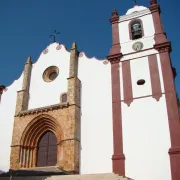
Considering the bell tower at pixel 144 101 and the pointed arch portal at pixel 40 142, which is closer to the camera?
the bell tower at pixel 144 101

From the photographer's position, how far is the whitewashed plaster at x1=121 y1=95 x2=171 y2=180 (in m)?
16.2

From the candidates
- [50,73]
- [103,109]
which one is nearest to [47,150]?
[103,109]

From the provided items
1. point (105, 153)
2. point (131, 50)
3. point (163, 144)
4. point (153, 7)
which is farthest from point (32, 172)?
point (153, 7)

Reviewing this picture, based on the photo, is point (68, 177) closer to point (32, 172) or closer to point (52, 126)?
point (32, 172)

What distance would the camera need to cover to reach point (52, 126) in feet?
68.1

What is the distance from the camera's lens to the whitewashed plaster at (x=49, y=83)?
2189 centimetres

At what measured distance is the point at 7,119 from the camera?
22.9 metres

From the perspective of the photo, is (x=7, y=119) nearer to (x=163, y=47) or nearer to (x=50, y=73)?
(x=50, y=73)

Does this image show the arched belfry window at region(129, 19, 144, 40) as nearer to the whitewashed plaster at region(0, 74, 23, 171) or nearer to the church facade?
the church facade

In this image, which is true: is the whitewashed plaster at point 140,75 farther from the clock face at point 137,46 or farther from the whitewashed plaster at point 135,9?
the whitewashed plaster at point 135,9

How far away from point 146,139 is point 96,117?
13.3ft

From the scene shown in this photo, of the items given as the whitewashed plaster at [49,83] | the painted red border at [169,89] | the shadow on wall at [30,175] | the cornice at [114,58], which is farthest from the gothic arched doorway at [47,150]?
the painted red border at [169,89]

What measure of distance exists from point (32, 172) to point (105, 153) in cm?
493

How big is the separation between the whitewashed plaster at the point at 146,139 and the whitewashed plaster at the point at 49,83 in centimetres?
598
